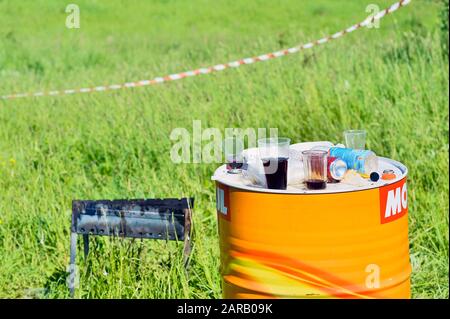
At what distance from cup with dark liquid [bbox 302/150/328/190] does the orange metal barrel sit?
0.11 m

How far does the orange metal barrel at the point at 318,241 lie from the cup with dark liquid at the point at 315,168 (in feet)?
0.36

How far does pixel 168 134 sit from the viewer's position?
6043 mm

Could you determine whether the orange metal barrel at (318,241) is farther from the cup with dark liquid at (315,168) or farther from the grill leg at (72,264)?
the grill leg at (72,264)

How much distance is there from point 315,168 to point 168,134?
3446mm

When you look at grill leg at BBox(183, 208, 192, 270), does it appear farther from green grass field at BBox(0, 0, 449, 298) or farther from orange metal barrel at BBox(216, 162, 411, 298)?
orange metal barrel at BBox(216, 162, 411, 298)

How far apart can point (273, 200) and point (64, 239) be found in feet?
6.84

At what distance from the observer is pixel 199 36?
40.7 feet

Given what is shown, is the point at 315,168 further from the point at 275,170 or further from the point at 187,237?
the point at 187,237

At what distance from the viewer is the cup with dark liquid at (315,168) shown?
264cm

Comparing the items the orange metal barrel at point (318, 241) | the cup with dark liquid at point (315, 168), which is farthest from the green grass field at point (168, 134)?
the cup with dark liquid at point (315, 168)

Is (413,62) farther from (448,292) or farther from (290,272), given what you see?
(290,272)

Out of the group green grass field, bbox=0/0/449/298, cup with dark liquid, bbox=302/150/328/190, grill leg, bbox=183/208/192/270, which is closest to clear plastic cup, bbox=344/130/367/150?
cup with dark liquid, bbox=302/150/328/190

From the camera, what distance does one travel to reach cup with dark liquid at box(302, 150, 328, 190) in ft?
8.66

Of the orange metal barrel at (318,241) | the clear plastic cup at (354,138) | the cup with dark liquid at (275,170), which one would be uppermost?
the clear plastic cup at (354,138)
